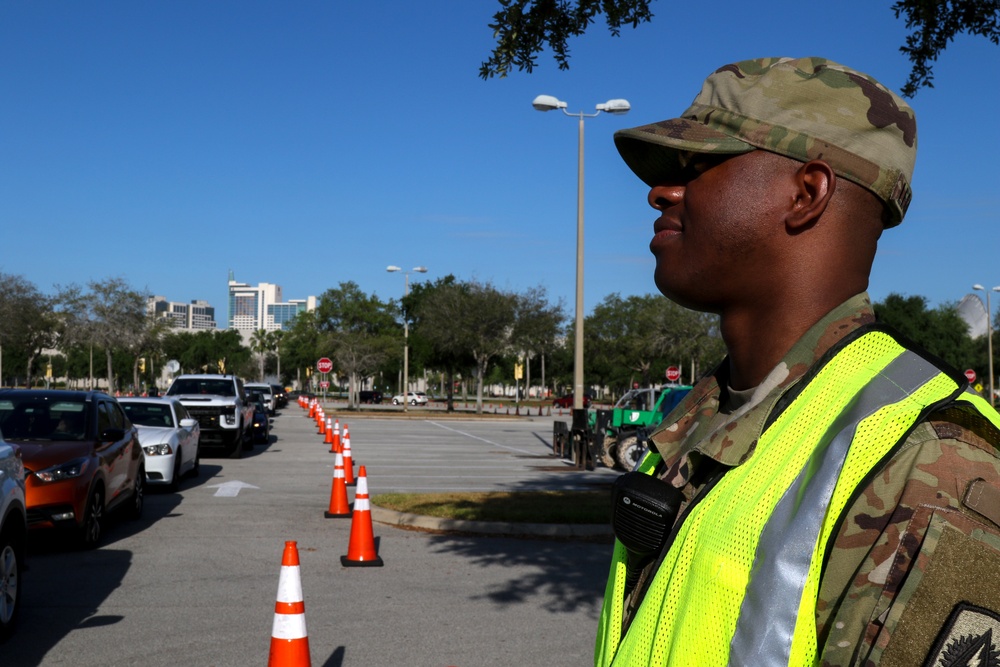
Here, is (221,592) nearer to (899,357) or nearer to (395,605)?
(395,605)

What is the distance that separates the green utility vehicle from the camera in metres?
19.3

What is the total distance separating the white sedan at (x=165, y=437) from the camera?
1504cm

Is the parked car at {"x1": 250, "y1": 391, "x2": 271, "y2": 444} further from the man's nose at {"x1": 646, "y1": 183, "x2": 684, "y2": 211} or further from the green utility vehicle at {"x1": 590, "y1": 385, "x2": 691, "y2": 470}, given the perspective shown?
the man's nose at {"x1": 646, "y1": 183, "x2": 684, "y2": 211}

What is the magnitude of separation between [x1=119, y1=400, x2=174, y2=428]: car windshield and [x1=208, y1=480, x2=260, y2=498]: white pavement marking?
1.31 m

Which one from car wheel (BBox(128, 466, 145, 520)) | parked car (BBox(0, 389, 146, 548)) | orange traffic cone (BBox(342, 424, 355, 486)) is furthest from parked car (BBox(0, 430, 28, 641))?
orange traffic cone (BBox(342, 424, 355, 486))

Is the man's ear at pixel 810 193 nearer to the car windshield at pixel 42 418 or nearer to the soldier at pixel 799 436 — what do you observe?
the soldier at pixel 799 436

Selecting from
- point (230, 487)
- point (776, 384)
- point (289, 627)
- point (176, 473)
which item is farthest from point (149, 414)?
point (776, 384)

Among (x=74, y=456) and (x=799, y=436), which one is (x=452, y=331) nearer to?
(x=74, y=456)

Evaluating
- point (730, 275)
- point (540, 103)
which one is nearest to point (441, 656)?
point (730, 275)

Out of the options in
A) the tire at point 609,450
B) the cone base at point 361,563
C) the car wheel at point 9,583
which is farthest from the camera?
the tire at point 609,450

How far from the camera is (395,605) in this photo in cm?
772

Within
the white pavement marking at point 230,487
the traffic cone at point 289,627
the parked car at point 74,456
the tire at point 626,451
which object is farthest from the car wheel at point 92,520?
the tire at point 626,451

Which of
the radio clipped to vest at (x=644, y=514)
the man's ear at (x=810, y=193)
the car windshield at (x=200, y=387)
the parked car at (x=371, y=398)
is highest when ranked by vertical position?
the man's ear at (x=810, y=193)

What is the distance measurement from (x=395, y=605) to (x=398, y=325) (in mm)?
55829
